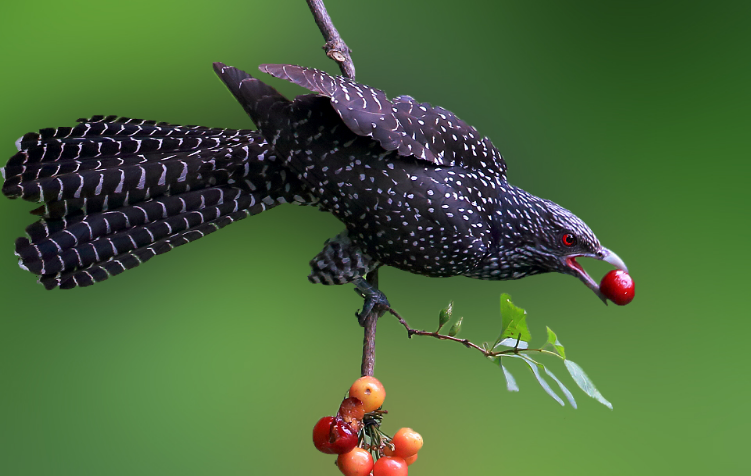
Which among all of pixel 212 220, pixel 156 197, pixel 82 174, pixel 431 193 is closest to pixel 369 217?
pixel 431 193

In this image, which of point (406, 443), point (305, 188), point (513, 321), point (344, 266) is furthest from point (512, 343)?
point (305, 188)

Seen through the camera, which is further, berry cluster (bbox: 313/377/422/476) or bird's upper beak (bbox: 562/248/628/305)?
bird's upper beak (bbox: 562/248/628/305)

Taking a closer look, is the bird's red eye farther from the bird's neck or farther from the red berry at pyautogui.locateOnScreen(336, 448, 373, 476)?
the red berry at pyautogui.locateOnScreen(336, 448, 373, 476)

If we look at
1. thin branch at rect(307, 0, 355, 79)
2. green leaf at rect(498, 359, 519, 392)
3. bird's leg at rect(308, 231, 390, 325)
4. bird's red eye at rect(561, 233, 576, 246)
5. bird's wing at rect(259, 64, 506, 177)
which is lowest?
green leaf at rect(498, 359, 519, 392)

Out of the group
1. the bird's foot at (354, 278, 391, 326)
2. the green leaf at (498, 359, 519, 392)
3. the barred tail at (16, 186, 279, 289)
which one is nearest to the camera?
the green leaf at (498, 359, 519, 392)

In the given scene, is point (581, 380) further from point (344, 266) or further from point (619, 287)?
point (344, 266)

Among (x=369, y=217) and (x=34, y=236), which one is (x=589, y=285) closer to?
(x=369, y=217)

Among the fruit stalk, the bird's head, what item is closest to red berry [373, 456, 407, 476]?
the fruit stalk
